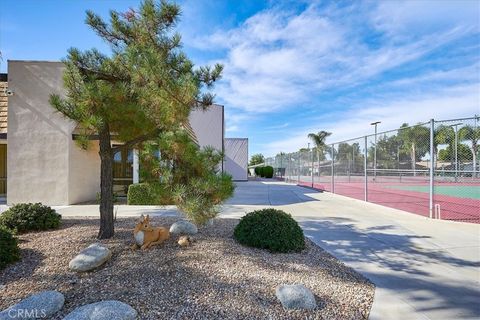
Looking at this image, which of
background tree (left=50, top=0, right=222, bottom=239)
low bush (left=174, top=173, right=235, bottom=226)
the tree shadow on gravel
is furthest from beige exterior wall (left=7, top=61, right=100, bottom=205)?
low bush (left=174, top=173, right=235, bottom=226)

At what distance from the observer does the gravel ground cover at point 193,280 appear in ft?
8.84

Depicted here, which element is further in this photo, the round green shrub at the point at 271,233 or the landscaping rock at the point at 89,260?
the round green shrub at the point at 271,233

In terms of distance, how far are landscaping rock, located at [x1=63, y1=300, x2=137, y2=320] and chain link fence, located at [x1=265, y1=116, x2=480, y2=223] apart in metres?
8.09

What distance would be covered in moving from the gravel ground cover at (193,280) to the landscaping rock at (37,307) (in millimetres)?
85

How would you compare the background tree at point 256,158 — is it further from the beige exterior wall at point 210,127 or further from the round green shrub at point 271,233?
the round green shrub at point 271,233

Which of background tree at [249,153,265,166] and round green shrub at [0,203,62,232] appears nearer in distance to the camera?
round green shrub at [0,203,62,232]

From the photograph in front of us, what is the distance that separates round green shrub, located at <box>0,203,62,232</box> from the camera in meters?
5.20

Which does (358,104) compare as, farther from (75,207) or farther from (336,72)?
(75,207)

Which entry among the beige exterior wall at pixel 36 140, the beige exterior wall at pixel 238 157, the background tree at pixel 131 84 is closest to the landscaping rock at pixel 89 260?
the background tree at pixel 131 84

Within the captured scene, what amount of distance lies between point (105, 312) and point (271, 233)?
8.78 ft

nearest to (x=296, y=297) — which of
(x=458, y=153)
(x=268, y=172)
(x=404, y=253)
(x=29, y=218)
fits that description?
(x=404, y=253)

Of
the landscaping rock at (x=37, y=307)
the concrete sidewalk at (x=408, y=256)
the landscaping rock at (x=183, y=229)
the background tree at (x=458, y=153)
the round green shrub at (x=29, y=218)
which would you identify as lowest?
the concrete sidewalk at (x=408, y=256)

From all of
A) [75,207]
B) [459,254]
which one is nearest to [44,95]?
[75,207]

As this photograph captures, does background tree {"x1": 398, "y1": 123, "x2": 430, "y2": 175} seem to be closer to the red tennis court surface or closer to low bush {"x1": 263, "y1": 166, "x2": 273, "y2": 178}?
the red tennis court surface
